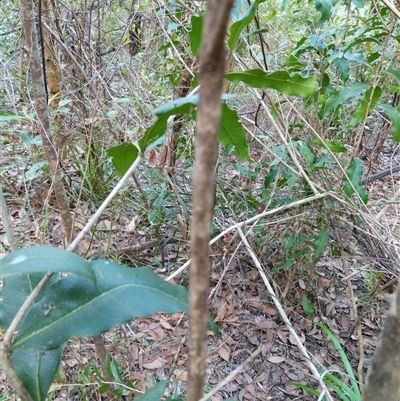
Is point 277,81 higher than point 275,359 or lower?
higher

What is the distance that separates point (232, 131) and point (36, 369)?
1.33ft

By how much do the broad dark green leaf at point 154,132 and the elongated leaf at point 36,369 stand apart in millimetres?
253

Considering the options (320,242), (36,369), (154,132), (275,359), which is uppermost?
(154,132)

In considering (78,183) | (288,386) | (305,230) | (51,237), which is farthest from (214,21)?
(78,183)

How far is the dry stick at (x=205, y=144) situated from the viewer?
0.17 metres

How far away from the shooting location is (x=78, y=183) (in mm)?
1830

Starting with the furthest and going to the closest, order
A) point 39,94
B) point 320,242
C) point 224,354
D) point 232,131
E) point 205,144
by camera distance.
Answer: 1. point 224,354
2. point 320,242
3. point 39,94
4. point 232,131
5. point 205,144

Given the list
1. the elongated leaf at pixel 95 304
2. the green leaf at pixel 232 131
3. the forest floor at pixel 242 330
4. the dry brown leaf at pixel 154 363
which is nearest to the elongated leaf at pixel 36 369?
the elongated leaf at pixel 95 304

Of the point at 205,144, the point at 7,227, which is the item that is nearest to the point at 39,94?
the point at 7,227

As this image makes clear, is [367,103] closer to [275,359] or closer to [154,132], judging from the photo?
[154,132]

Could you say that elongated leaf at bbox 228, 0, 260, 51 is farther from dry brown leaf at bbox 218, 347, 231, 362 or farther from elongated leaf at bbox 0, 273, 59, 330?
dry brown leaf at bbox 218, 347, 231, 362

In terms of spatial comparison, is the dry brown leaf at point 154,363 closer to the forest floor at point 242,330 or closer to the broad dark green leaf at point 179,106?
the forest floor at point 242,330

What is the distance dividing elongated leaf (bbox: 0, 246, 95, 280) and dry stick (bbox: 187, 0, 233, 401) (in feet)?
0.54

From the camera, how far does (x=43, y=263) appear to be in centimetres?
34
